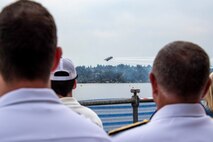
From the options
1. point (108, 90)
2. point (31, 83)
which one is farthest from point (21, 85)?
point (108, 90)

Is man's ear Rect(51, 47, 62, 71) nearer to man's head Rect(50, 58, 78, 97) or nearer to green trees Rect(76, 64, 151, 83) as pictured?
man's head Rect(50, 58, 78, 97)

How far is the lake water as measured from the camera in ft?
19.5

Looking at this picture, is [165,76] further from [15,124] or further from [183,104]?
[15,124]

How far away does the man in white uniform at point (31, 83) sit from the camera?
4.07ft

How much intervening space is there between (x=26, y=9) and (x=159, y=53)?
71 cm

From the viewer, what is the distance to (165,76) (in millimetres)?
1767

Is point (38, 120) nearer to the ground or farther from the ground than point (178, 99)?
farther from the ground

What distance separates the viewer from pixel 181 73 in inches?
68.7

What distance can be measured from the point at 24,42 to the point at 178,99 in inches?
29.5

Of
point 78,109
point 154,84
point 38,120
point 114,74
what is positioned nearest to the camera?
point 38,120

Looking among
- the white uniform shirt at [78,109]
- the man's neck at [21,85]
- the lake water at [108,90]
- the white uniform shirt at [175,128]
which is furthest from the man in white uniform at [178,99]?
the lake water at [108,90]

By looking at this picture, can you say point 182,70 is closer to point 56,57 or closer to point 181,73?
point 181,73

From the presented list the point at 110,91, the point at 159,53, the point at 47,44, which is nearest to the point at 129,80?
the point at 110,91

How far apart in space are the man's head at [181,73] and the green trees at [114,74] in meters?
3.80
